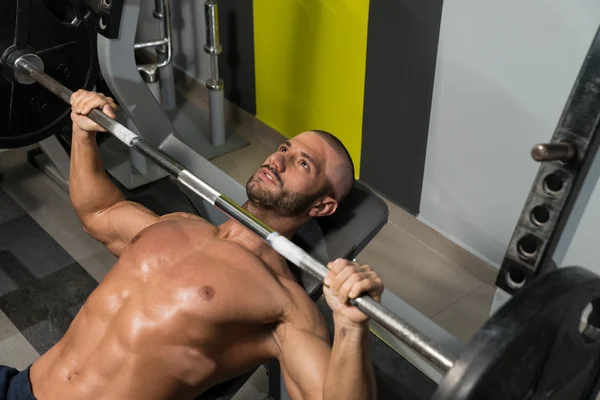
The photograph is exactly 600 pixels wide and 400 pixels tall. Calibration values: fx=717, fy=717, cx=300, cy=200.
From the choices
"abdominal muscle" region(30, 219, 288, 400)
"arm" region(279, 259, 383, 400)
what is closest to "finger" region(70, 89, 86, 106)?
"abdominal muscle" region(30, 219, 288, 400)

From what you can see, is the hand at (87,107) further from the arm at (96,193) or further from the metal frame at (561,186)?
the metal frame at (561,186)

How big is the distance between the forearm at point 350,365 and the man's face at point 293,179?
0.50 m

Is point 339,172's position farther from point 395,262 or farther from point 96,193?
point 395,262

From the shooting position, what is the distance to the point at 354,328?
1.15 meters

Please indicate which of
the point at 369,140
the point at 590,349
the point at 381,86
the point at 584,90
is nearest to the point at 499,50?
the point at 381,86

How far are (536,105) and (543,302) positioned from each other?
1.21 meters

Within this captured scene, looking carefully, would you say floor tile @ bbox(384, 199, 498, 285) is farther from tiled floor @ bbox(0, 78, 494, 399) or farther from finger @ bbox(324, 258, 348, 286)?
finger @ bbox(324, 258, 348, 286)

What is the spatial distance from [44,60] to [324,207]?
0.92m

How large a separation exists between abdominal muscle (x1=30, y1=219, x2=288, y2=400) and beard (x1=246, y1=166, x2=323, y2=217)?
181 millimetres

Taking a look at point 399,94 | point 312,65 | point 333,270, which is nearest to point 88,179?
point 333,270

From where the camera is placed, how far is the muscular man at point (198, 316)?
1441 millimetres

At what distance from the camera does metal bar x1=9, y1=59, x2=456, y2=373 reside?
1.02m

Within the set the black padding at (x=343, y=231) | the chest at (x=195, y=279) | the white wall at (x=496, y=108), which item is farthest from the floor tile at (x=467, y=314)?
the chest at (x=195, y=279)

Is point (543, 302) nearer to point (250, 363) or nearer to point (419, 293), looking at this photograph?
point (250, 363)
